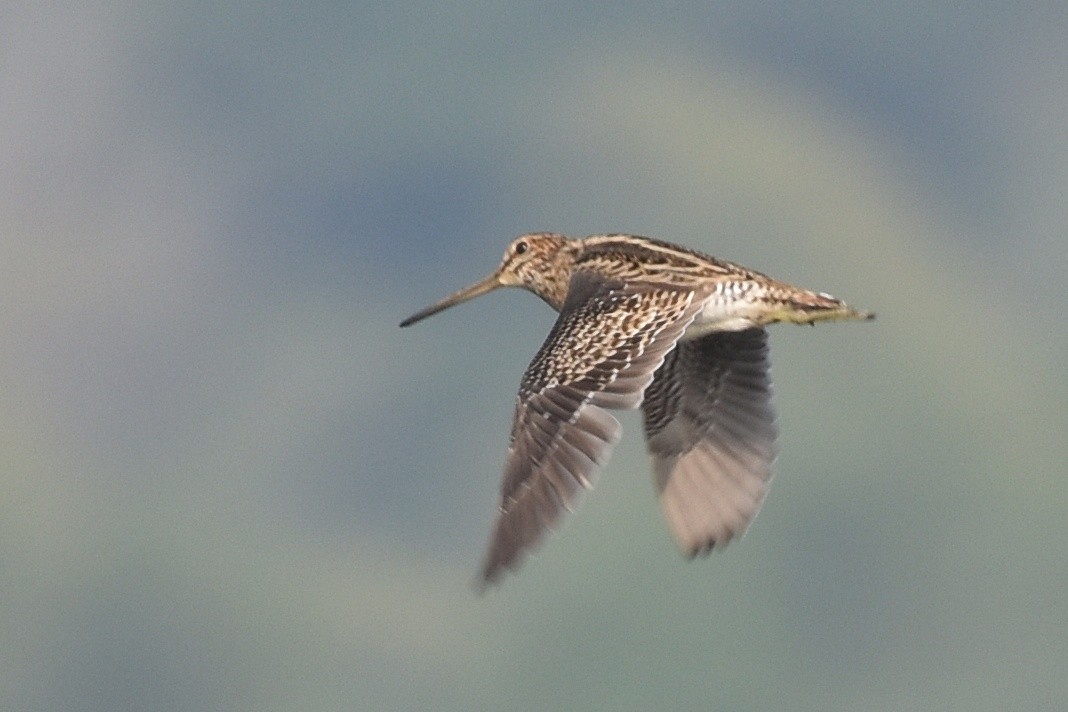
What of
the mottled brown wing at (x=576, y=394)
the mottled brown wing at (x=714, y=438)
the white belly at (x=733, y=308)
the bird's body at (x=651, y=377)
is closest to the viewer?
the mottled brown wing at (x=576, y=394)

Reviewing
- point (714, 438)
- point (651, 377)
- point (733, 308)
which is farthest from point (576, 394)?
point (714, 438)

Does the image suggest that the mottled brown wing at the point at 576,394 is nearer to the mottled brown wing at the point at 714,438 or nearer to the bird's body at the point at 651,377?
the bird's body at the point at 651,377

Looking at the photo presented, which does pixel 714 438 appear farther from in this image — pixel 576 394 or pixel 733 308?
pixel 576 394

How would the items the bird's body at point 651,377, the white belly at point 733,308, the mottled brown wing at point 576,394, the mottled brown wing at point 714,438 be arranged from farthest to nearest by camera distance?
the mottled brown wing at point 714,438
the white belly at point 733,308
the bird's body at point 651,377
the mottled brown wing at point 576,394

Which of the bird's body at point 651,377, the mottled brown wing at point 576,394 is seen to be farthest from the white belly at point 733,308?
the mottled brown wing at point 576,394

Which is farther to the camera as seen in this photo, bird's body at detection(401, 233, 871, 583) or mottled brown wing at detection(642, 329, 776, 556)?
mottled brown wing at detection(642, 329, 776, 556)

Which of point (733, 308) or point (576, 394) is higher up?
point (733, 308)

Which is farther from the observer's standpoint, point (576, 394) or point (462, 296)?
point (462, 296)

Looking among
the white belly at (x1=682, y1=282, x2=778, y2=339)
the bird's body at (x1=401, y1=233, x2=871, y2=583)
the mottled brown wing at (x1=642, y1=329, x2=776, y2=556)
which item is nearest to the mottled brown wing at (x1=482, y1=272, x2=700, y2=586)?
the bird's body at (x1=401, y1=233, x2=871, y2=583)

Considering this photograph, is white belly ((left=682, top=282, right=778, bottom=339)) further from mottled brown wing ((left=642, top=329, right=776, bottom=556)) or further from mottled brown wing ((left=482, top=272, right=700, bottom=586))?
mottled brown wing ((left=642, top=329, right=776, bottom=556))
